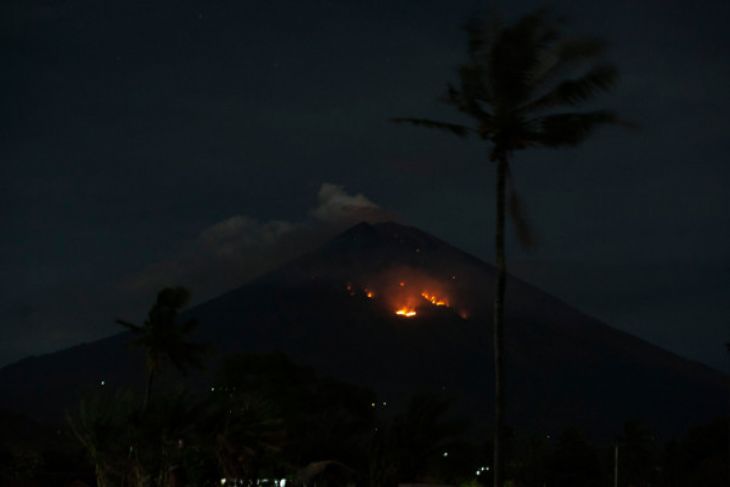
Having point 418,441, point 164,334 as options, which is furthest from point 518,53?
point 418,441

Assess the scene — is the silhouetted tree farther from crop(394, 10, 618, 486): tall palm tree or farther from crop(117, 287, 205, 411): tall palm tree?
crop(394, 10, 618, 486): tall palm tree

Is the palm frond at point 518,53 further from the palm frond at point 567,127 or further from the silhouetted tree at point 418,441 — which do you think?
the silhouetted tree at point 418,441

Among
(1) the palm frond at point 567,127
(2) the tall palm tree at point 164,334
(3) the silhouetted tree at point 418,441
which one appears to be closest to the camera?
(1) the palm frond at point 567,127

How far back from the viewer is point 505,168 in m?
21.4

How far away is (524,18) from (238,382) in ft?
207

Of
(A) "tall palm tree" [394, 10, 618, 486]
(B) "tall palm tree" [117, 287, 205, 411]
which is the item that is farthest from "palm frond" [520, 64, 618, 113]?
(B) "tall palm tree" [117, 287, 205, 411]

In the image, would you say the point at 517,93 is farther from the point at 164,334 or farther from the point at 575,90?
the point at 164,334

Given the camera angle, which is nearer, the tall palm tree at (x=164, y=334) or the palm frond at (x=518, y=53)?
the palm frond at (x=518, y=53)

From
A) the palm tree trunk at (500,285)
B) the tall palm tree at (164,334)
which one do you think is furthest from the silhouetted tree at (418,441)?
the palm tree trunk at (500,285)

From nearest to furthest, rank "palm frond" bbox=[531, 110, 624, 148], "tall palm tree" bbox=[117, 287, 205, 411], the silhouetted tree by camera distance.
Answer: "palm frond" bbox=[531, 110, 624, 148], "tall palm tree" bbox=[117, 287, 205, 411], the silhouetted tree

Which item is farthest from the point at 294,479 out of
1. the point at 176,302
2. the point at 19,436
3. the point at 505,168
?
the point at 19,436

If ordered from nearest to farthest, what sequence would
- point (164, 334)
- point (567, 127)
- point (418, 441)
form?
point (567, 127) < point (164, 334) < point (418, 441)

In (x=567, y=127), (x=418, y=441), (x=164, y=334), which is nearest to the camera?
(x=567, y=127)

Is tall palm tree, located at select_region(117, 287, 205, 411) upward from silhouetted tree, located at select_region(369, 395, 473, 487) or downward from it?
upward
